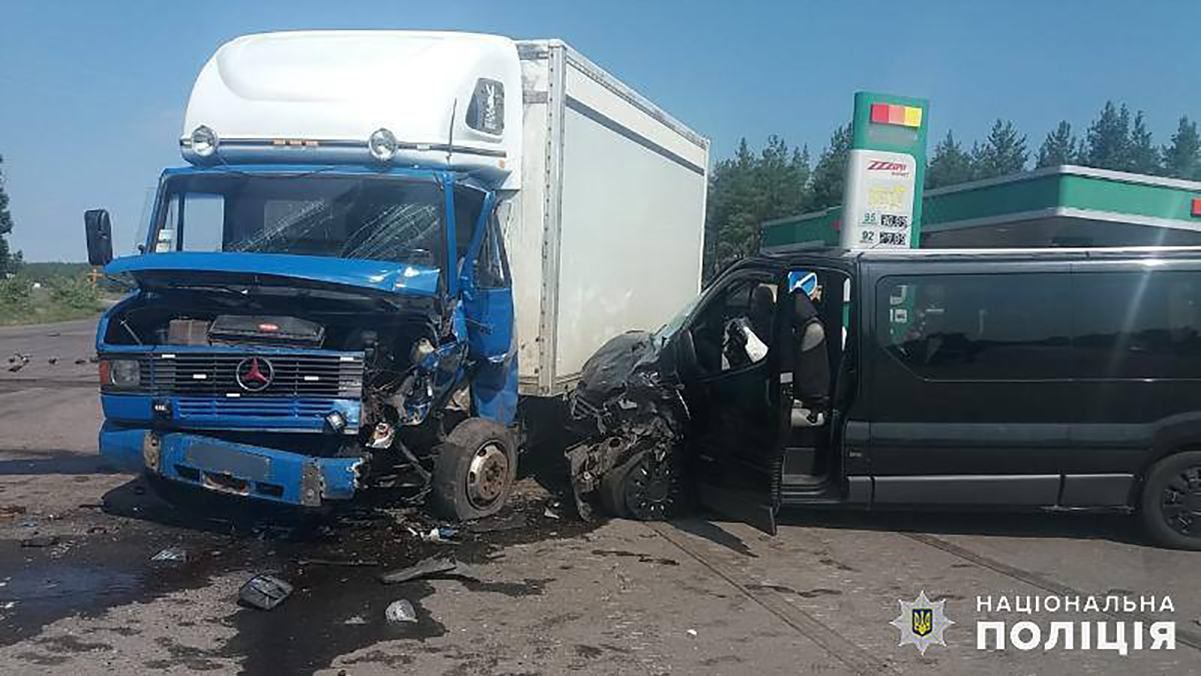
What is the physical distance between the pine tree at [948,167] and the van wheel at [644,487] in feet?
238

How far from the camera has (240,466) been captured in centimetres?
627

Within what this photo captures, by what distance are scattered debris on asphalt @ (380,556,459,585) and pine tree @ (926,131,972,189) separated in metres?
74.4

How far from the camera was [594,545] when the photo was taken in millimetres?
6969

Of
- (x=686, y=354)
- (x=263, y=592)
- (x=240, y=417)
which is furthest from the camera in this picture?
(x=686, y=354)

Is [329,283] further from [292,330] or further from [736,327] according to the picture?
[736,327]

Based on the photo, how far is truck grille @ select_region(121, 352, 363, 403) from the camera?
622cm

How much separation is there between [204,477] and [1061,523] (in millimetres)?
6289

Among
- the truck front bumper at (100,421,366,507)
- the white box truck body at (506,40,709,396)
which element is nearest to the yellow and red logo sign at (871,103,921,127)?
the white box truck body at (506,40,709,396)

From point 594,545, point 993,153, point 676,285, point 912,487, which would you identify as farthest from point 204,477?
point 993,153

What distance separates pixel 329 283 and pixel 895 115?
286 inches

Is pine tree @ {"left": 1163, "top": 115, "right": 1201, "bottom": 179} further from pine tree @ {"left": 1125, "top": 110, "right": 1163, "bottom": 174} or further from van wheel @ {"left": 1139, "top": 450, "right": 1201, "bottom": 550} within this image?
van wheel @ {"left": 1139, "top": 450, "right": 1201, "bottom": 550}

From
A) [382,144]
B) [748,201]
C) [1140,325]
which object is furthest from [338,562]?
[748,201]

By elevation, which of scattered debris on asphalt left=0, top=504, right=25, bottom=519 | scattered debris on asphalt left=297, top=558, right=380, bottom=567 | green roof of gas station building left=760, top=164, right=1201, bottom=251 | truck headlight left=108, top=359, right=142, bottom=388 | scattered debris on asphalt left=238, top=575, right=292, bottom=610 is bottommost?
scattered debris on asphalt left=0, top=504, right=25, bottom=519

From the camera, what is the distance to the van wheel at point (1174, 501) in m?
6.85
